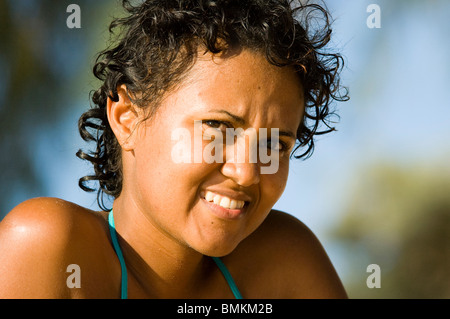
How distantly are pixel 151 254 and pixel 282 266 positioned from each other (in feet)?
1.22

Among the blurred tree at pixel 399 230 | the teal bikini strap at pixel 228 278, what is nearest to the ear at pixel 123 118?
the teal bikini strap at pixel 228 278

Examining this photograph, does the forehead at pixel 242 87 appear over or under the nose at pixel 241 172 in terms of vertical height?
over

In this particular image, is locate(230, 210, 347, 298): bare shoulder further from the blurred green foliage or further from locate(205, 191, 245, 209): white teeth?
the blurred green foliage

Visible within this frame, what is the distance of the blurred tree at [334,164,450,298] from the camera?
2904mm

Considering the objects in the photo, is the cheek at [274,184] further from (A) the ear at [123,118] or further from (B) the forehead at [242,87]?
(A) the ear at [123,118]

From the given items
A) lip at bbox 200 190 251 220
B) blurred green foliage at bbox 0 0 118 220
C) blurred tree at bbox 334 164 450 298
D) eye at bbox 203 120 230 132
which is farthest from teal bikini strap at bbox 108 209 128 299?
blurred tree at bbox 334 164 450 298

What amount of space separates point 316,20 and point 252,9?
8.8 inches

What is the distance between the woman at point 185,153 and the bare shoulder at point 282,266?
3cm

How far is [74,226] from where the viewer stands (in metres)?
1.32

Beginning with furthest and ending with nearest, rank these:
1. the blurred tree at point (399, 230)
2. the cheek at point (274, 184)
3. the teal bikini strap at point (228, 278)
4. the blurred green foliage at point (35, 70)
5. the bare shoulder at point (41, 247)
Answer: the blurred tree at point (399, 230) → the blurred green foliage at point (35, 70) → the teal bikini strap at point (228, 278) → the cheek at point (274, 184) → the bare shoulder at point (41, 247)

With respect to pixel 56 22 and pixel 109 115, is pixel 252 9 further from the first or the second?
pixel 56 22

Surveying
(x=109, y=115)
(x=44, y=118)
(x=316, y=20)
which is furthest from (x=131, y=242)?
(x=44, y=118)

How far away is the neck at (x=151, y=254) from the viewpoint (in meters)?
1.44

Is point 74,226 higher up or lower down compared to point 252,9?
lower down
